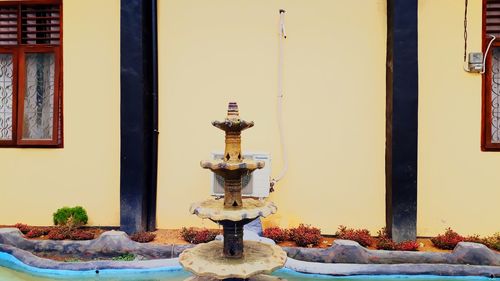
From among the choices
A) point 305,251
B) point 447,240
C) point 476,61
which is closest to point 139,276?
point 305,251

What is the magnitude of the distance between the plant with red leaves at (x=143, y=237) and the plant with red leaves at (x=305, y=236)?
218cm

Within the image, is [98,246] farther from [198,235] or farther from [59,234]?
[198,235]

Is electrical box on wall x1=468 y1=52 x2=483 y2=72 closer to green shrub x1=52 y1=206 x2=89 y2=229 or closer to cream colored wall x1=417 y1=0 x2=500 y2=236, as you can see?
cream colored wall x1=417 y1=0 x2=500 y2=236

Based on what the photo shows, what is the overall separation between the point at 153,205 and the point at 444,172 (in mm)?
4941

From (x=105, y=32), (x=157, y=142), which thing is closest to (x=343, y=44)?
(x=157, y=142)

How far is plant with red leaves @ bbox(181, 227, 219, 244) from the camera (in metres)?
6.29

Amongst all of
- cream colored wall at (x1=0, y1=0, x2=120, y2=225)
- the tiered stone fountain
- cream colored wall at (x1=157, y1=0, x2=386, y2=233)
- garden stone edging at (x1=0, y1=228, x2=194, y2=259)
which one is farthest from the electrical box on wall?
cream colored wall at (x1=0, y1=0, x2=120, y2=225)

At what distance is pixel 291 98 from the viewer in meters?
7.07

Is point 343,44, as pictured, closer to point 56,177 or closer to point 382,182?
point 382,182

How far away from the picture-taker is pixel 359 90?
22.8 feet

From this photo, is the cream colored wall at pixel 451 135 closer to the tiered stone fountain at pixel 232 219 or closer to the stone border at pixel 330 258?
the stone border at pixel 330 258

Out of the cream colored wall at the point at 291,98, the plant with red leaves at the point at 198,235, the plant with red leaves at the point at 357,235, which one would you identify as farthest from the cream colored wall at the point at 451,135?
the plant with red leaves at the point at 198,235

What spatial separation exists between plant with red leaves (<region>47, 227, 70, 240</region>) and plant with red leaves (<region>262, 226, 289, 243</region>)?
312 centimetres

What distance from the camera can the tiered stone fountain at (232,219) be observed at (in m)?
3.79
